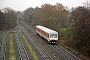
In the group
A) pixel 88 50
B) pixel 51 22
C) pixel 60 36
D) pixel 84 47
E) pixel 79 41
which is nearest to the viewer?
pixel 88 50

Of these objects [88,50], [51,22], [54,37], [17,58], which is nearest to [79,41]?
[88,50]

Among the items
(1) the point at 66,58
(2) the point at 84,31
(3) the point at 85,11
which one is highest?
(3) the point at 85,11

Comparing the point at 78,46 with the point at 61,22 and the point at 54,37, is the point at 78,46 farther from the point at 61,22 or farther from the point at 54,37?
the point at 61,22

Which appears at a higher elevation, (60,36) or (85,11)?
(85,11)

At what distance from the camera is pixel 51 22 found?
60.9 meters

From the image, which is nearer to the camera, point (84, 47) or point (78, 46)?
point (84, 47)

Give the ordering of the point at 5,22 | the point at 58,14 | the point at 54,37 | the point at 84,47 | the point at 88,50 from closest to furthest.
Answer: the point at 88,50, the point at 84,47, the point at 54,37, the point at 58,14, the point at 5,22

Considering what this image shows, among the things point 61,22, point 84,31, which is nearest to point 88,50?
point 84,31

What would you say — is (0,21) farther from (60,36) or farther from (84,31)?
(84,31)

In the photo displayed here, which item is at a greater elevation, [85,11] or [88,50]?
[85,11]

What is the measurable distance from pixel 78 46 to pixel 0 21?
4966 centimetres

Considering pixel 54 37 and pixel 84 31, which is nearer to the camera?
pixel 84 31

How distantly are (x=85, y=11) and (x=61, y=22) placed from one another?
31924 mm

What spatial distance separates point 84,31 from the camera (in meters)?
33.1
